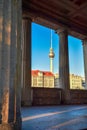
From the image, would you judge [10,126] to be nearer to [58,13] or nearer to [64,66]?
[64,66]

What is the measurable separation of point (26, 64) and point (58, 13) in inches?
176

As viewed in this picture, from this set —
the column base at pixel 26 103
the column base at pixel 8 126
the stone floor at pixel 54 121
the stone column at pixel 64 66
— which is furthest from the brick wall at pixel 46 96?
the column base at pixel 8 126

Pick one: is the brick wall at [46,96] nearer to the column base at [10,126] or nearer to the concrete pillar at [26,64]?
the concrete pillar at [26,64]

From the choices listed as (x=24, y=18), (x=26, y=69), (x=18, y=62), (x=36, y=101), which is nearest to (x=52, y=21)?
(x=24, y=18)

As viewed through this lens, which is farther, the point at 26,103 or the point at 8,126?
the point at 26,103

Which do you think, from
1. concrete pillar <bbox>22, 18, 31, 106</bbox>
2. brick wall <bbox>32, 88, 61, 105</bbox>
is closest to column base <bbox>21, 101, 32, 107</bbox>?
concrete pillar <bbox>22, 18, 31, 106</bbox>

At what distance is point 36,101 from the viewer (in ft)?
36.9

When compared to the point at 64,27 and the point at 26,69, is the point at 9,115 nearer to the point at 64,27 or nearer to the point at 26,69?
the point at 26,69

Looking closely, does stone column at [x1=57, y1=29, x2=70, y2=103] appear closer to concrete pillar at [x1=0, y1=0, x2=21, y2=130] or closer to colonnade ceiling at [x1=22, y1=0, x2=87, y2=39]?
colonnade ceiling at [x1=22, y1=0, x2=87, y2=39]

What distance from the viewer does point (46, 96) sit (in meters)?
11.9

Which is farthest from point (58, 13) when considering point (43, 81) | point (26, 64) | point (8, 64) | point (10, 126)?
point (43, 81)

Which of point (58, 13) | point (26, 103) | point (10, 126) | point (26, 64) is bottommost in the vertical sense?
point (26, 103)

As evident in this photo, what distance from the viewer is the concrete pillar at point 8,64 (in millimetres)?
2408

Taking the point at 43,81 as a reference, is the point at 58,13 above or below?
above
